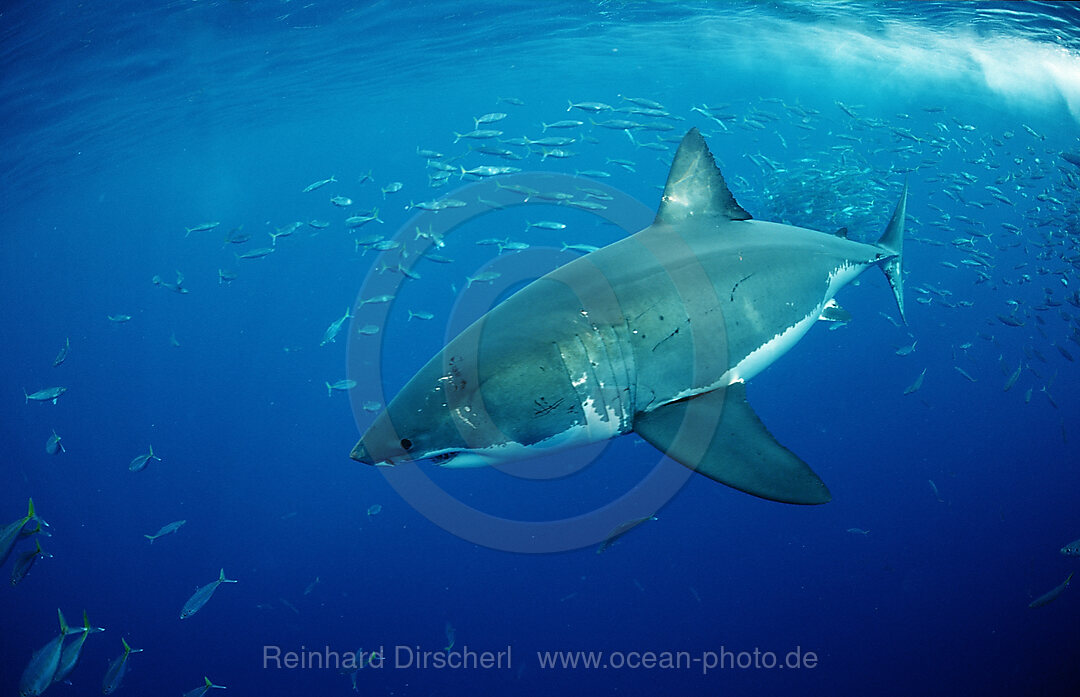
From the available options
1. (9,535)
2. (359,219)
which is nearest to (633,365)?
(9,535)

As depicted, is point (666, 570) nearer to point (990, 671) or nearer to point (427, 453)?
point (990, 671)

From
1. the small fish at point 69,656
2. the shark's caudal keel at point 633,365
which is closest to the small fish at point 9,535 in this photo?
the small fish at point 69,656

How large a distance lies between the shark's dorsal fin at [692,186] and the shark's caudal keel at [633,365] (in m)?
0.04

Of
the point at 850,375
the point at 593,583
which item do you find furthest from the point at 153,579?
the point at 850,375

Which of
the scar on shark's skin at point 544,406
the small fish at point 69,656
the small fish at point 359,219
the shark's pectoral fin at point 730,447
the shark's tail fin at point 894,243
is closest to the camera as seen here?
the shark's pectoral fin at point 730,447

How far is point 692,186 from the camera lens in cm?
353

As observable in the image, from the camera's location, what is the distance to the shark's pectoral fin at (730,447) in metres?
2.32

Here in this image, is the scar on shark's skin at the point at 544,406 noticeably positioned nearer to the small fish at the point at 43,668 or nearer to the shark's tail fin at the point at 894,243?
the shark's tail fin at the point at 894,243

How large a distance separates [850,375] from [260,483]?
60.7ft

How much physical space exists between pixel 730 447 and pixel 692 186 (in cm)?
190

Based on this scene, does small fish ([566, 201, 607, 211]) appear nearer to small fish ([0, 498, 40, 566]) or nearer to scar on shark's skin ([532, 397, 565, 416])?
scar on shark's skin ([532, 397, 565, 416])

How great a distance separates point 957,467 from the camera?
1241 cm

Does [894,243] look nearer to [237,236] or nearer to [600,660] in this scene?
[600,660]

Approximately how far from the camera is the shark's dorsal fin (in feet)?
11.5
